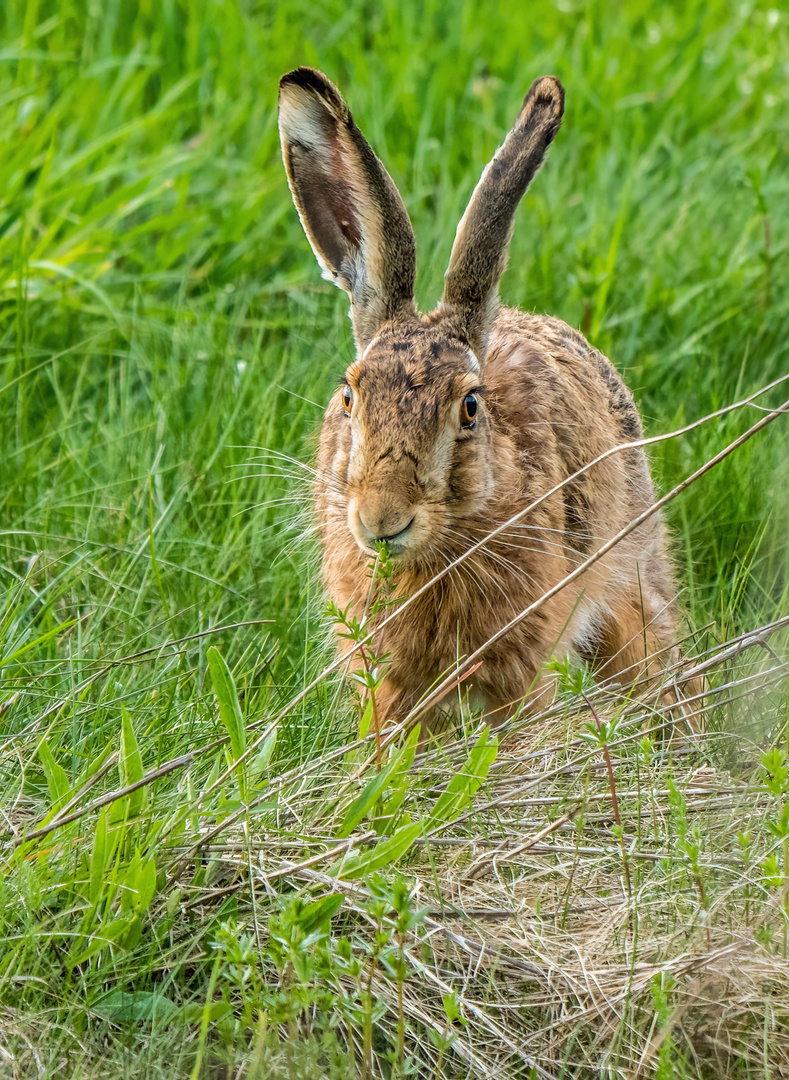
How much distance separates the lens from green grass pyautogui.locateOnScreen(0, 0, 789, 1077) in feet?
7.05

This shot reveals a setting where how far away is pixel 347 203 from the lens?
3242 millimetres

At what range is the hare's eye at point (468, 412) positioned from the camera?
9.64 ft

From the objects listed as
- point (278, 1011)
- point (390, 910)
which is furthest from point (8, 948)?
point (390, 910)

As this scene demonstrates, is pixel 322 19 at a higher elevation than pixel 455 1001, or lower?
higher

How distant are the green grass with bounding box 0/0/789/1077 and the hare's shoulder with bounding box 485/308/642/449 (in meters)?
0.32

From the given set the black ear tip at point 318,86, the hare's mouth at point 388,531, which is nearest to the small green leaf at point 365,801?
the hare's mouth at point 388,531

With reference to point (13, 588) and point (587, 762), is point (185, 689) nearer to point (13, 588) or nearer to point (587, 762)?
point (13, 588)

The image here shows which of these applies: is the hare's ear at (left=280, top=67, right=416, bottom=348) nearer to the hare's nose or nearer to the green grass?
the green grass

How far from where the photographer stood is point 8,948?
2059 millimetres

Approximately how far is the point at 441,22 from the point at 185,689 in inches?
177

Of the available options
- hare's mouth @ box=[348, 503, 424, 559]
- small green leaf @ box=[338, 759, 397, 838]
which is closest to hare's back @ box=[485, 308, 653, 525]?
hare's mouth @ box=[348, 503, 424, 559]

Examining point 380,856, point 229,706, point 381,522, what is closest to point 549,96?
point 381,522

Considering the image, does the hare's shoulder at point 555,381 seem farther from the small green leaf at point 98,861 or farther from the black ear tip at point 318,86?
the small green leaf at point 98,861

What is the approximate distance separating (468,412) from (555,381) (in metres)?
0.51
